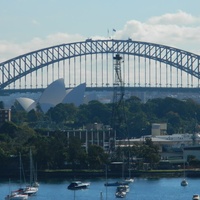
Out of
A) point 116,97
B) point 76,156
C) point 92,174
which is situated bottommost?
point 92,174

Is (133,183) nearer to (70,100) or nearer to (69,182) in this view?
(69,182)

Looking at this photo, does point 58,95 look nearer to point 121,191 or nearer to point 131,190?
point 131,190

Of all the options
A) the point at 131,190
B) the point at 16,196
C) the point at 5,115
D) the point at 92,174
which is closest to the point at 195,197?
A: the point at 131,190

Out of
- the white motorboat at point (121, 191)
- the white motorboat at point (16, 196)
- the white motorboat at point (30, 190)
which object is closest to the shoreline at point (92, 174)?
the white motorboat at point (30, 190)

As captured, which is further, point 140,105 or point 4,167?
point 140,105

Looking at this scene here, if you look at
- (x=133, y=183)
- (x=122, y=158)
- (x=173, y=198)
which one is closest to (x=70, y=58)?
(x=122, y=158)

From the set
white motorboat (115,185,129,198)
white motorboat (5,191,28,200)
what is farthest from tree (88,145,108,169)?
white motorboat (5,191,28,200)
